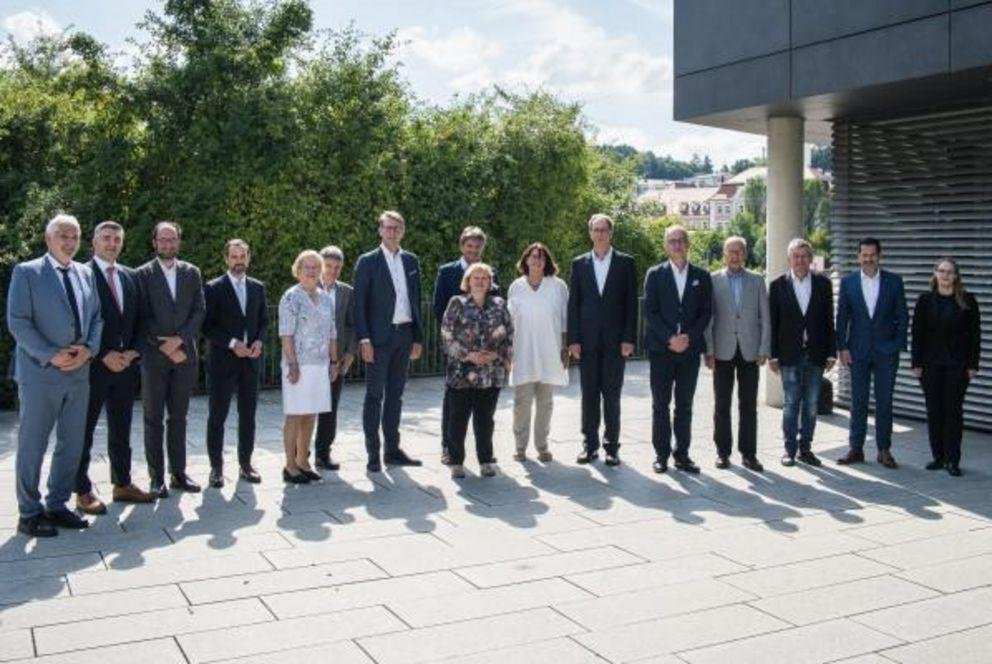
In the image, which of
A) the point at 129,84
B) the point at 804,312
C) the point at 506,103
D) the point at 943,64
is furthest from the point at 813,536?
the point at 506,103

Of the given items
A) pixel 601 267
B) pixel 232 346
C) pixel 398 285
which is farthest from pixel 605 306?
pixel 232 346

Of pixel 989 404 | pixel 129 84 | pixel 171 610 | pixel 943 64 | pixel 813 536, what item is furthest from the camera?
pixel 129 84

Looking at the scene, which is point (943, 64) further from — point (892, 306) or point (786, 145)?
point (786, 145)

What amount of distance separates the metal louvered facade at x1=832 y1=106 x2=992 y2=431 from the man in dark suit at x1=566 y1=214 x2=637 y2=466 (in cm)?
390

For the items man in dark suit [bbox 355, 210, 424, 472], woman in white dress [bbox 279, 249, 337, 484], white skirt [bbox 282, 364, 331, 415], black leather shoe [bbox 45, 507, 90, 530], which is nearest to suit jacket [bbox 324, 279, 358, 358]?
man in dark suit [bbox 355, 210, 424, 472]

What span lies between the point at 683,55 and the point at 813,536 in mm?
6103

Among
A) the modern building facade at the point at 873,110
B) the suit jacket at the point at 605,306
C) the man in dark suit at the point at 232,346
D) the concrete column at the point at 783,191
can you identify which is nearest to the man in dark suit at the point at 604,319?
the suit jacket at the point at 605,306

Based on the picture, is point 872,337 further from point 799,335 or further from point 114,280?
point 114,280

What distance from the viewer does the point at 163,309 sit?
7.24m

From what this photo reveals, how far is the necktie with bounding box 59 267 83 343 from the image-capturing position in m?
6.36

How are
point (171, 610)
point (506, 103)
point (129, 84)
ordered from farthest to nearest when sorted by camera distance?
point (506, 103) → point (129, 84) → point (171, 610)

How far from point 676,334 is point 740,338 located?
0.53m

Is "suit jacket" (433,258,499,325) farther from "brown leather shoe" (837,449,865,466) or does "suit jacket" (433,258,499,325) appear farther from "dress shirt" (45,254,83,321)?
"brown leather shoe" (837,449,865,466)

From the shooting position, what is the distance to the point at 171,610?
4926 millimetres
